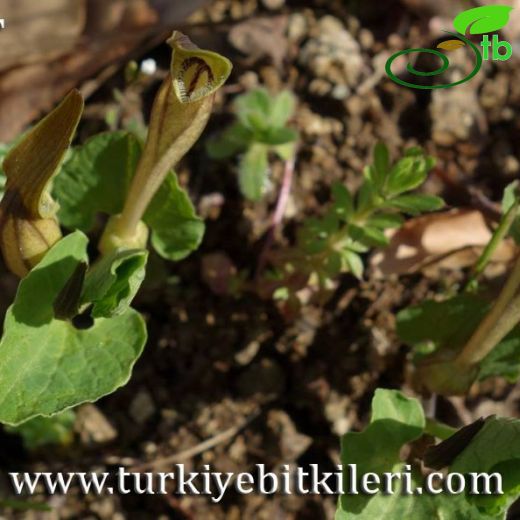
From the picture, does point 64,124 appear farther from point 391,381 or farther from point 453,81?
point 453,81

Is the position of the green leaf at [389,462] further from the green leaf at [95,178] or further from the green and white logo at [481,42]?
the green and white logo at [481,42]

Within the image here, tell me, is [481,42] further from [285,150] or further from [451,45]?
[285,150]

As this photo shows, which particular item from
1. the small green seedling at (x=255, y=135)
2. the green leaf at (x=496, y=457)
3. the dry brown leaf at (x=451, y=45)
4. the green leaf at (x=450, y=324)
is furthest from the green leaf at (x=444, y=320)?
the dry brown leaf at (x=451, y=45)

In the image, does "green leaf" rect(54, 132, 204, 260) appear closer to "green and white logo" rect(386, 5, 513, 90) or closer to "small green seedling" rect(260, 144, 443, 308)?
"small green seedling" rect(260, 144, 443, 308)

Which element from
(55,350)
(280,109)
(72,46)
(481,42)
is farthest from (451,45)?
(55,350)

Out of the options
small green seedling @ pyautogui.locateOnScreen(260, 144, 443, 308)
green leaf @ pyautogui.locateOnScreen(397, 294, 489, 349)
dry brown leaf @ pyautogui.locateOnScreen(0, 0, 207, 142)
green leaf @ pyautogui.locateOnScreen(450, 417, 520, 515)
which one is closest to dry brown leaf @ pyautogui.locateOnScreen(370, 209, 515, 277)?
small green seedling @ pyautogui.locateOnScreen(260, 144, 443, 308)

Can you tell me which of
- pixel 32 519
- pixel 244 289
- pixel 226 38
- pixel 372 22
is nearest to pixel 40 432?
pixel 32 519
